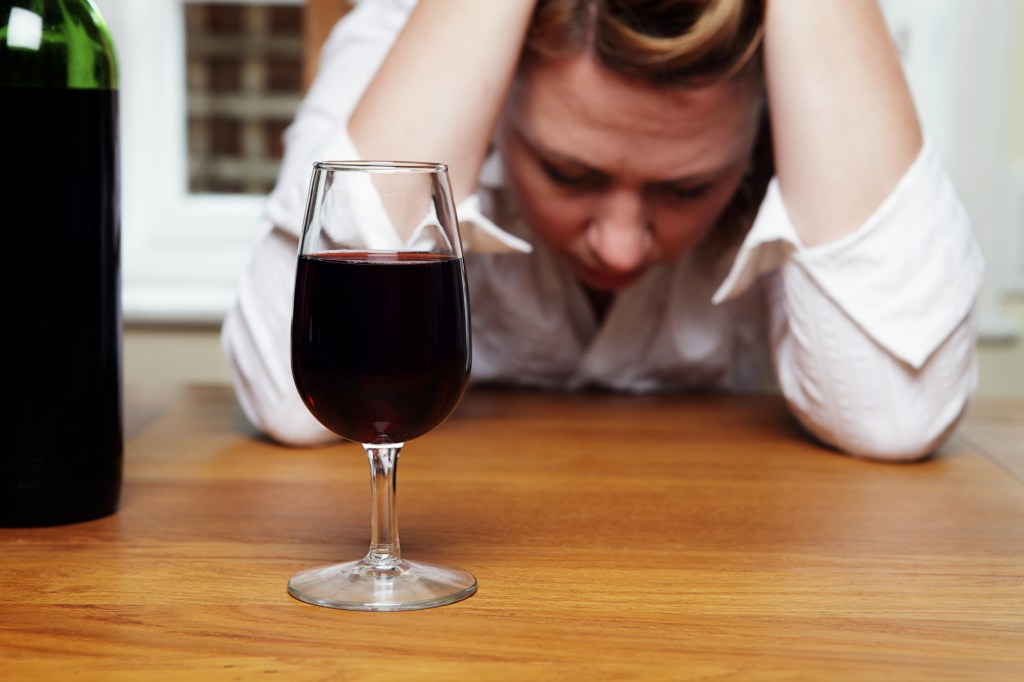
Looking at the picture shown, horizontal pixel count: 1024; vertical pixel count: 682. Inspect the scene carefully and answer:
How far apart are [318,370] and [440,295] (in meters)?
0.08

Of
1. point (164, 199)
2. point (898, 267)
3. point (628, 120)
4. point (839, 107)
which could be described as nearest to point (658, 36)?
point (628, 120)

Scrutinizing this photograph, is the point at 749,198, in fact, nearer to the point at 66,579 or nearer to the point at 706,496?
the point at 706,496

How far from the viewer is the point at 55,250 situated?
84 centimetres

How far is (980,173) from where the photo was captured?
2299mm

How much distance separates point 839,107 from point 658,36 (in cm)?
20

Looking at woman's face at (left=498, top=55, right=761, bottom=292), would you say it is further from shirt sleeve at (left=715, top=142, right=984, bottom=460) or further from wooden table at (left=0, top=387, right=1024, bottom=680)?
wooden table at (left=0, top=387, right=1024, bottom=680)

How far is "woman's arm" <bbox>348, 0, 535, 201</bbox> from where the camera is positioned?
4.00 feet

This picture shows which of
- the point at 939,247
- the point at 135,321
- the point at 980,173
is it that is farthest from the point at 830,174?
the point at 135,321

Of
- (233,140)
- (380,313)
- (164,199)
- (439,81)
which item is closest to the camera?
(380,313)

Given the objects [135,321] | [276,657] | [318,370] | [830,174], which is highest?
[830,174]

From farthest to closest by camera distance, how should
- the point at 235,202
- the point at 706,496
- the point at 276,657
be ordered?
the point at 235,202 → the point at 706,496 → the point at 276,657

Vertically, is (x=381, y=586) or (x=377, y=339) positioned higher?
(x=377, y=339)

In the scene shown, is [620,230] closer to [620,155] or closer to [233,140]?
[620,155]

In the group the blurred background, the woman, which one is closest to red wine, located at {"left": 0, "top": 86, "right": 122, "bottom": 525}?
the woman
